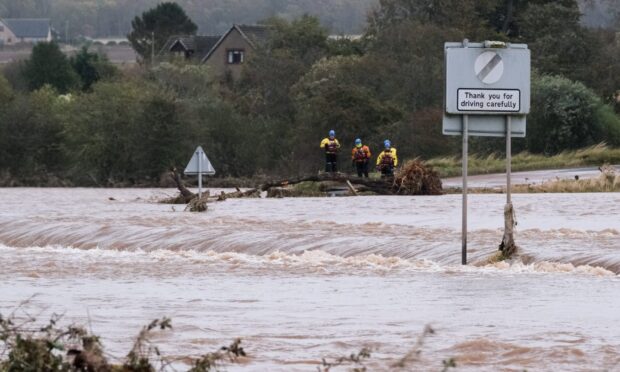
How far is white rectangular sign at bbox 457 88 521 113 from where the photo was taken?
20141 mm

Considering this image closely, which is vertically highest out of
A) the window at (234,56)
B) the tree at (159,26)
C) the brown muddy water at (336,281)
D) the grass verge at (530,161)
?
the tree at (159,26)

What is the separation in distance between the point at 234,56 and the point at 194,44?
10940mm

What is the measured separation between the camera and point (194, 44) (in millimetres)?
131250

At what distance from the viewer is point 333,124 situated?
65.9 meters

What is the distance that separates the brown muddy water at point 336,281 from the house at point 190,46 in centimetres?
9443

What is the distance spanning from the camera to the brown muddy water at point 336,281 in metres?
14.7

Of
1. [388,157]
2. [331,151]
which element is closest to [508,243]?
[388,157]

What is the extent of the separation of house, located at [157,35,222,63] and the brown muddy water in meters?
94.4

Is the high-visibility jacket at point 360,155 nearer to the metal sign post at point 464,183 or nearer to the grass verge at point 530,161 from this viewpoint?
the grass verge at point 530,161

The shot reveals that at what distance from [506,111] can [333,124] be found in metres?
45.8

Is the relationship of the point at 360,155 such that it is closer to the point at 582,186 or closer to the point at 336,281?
the point at 582,186

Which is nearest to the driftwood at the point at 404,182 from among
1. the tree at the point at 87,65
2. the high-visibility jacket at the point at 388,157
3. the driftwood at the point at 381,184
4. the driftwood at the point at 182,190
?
the driftwood at the point at 381,184

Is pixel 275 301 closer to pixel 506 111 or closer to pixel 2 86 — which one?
pixel 506 111

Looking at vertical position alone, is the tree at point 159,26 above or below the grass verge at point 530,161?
above
